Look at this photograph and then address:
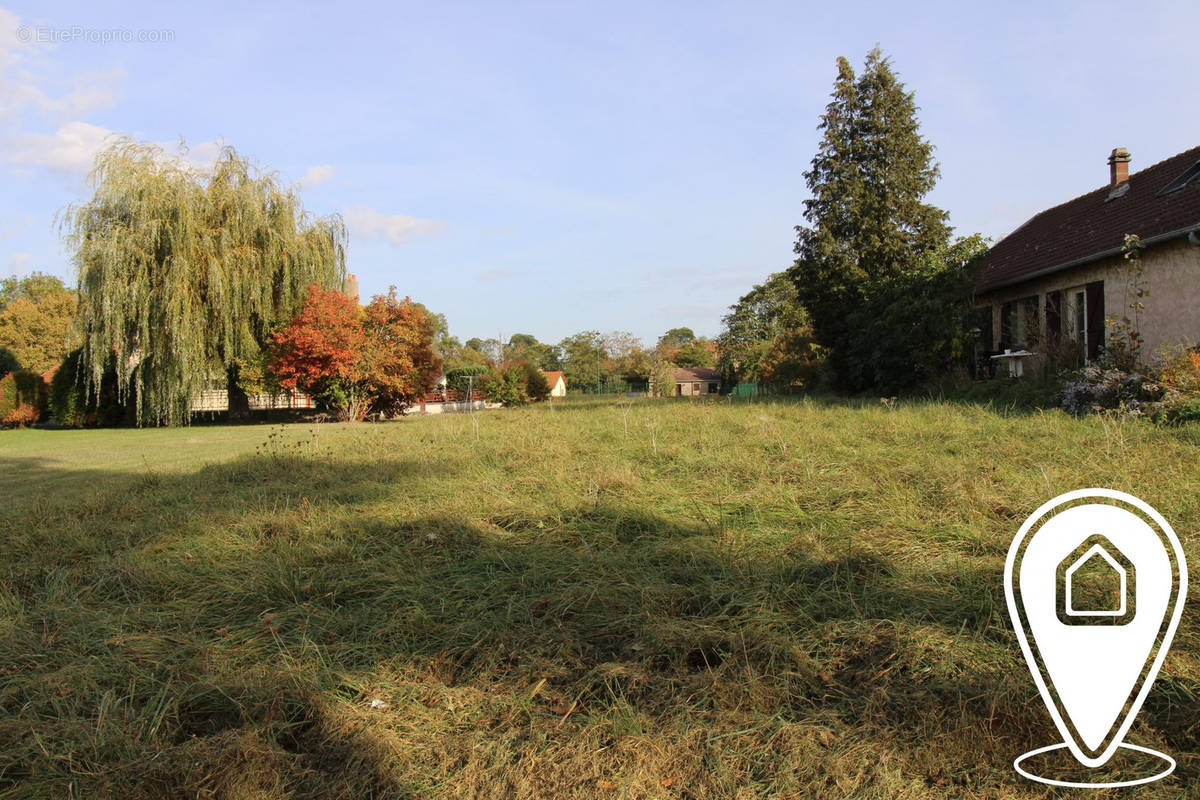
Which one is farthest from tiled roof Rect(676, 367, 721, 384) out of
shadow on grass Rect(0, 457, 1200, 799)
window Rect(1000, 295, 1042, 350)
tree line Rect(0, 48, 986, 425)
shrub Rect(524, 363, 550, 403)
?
shadow on grass Rect(0, 457, 1200, 799)

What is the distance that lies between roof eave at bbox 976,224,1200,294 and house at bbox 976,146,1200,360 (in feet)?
0.08

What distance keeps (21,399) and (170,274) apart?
Result: 8.49 m

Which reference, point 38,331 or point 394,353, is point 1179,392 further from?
point 38,331

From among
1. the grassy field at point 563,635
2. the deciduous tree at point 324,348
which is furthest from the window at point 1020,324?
the deciduous tree at point 324,348

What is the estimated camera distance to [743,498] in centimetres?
509

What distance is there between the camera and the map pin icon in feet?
8.01

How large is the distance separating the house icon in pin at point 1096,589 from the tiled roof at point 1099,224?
37.5 ft

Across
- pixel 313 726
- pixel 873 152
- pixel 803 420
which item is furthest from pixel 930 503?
pixel 873 152

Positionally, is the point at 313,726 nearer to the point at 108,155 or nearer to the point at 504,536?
the point at 504,536

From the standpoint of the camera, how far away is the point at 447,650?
3143mm

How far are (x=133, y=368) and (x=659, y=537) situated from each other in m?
22.3

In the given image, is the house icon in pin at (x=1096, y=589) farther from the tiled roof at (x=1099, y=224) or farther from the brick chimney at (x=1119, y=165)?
the brick chimney at (x=1119, y=165)

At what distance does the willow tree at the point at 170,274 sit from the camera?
64.1ft

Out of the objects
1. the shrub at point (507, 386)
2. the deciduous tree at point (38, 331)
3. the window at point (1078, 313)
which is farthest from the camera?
the deciduous tree at point (38, 331)
